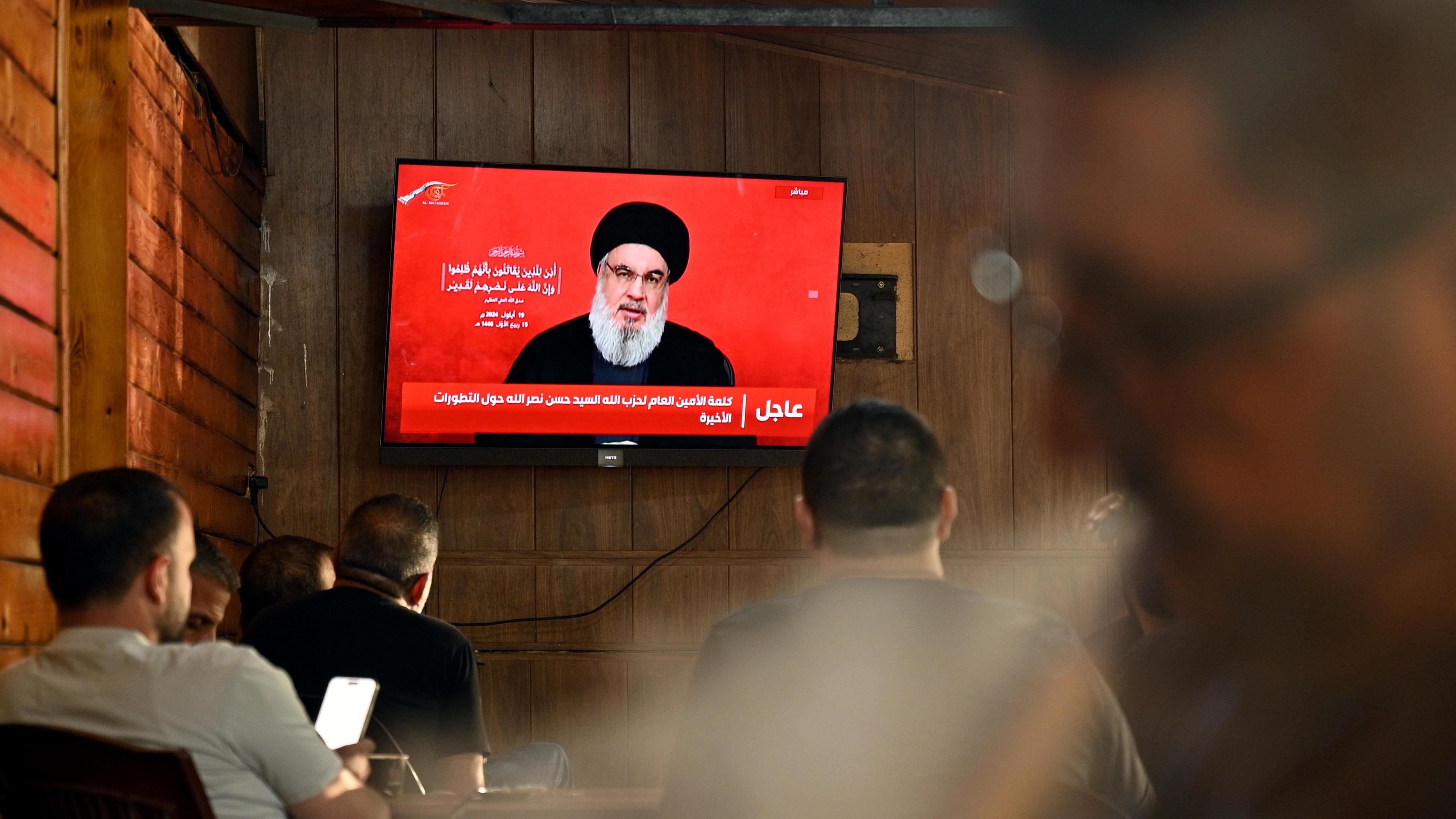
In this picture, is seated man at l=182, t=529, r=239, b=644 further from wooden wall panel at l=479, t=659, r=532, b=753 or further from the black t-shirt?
wooden wall panel at l=479, t=659, r=532, b=753

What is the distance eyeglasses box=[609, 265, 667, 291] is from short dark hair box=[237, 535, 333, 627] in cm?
177

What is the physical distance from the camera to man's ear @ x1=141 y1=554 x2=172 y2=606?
1720 millimetres

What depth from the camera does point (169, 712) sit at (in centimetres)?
161

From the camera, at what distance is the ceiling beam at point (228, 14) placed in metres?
3.26

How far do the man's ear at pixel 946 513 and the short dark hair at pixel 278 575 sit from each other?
207 centimetres

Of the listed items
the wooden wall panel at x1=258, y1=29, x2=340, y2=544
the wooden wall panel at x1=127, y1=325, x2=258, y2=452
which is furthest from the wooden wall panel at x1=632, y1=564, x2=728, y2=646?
the wooden wall panel at x1=127, y1=325, x2=258, y2=452

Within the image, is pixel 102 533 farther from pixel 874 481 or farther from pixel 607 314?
pixel 607 314

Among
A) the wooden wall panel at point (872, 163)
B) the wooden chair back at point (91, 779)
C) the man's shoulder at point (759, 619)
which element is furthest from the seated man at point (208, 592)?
the wooden wall panel at point (872, 163)

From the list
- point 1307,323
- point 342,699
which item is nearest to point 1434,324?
point 1307,323

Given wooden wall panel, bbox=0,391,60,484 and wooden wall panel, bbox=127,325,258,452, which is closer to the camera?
wooden wall panel, bbox=0,391,60,484

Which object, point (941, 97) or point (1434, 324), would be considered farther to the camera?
point (941, 97)

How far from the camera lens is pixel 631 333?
15.3 feet

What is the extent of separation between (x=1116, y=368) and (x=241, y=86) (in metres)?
4.86

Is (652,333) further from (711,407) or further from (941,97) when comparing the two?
(941,97)
